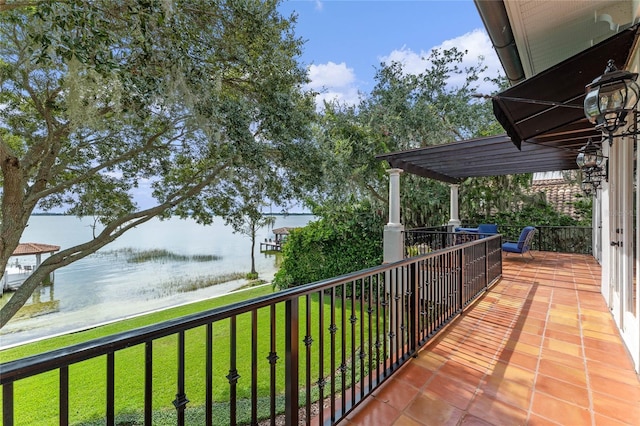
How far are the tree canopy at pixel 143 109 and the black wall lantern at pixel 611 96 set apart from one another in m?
4.11

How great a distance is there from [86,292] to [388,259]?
1478 cm

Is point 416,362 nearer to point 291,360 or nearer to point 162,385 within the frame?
point 291,360

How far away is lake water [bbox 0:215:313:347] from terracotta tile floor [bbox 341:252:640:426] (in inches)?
213

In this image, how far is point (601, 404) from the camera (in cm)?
203

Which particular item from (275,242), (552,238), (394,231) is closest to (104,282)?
(275,242)

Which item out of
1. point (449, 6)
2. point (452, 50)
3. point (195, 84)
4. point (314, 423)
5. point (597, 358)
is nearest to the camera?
point (314, 423)

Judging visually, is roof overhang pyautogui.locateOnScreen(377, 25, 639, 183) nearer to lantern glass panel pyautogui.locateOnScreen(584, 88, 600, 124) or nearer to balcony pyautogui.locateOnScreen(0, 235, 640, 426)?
lantern glass panel pyautogui.locateOnScreen(584, 88, 600, 124)

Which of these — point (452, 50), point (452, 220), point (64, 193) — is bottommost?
point (452, 220)

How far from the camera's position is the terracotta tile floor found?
193 cm

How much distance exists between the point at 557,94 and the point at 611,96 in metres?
1.16

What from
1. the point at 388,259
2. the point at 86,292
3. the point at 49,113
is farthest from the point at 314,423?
the point at 86,292

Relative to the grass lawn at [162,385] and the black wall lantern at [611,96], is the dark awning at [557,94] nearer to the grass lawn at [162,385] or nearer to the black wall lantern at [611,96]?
the black wall lantern at [611,96]

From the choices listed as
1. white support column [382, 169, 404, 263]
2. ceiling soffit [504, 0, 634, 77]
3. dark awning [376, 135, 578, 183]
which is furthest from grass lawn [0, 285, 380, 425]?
dark awning [376, 135, 578, 183]

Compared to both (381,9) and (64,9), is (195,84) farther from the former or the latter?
(381,9)
